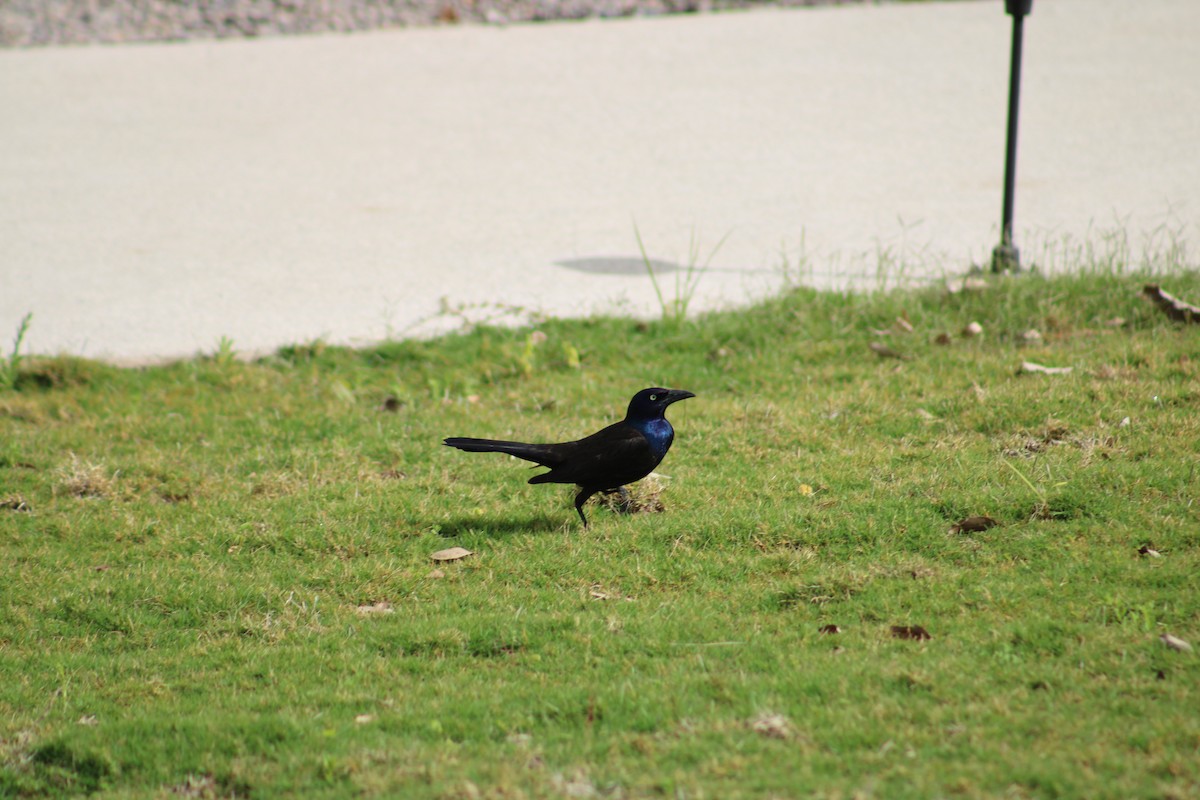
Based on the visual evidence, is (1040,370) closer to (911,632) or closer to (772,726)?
(911,632)

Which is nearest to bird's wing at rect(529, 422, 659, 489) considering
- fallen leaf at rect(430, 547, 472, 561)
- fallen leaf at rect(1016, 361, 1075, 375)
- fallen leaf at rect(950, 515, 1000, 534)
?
fallen leaf at rect(430, 547, 472, 561)

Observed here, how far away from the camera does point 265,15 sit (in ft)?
52.5

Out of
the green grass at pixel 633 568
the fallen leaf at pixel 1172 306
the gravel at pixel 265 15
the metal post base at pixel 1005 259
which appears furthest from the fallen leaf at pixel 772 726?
the gravel at pixel 265 15

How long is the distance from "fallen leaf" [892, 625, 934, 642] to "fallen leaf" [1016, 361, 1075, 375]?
2.66m

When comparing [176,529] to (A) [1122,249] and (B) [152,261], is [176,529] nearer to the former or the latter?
(B) [152,261]

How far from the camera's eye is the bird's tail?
4.82 m

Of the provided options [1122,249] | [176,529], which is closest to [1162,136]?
[1122,249]

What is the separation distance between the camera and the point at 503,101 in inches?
496

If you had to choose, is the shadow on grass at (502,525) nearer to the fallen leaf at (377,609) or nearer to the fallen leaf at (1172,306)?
the fallen leaf at (377,609)

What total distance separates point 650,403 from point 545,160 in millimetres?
6357

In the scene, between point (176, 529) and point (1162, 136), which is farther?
point (1162, 136)

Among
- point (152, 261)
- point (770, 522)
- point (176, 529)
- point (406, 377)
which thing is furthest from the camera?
point (152, 261)

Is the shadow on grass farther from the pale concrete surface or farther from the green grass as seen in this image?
the pale concrete surface

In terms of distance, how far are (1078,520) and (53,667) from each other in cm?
367
